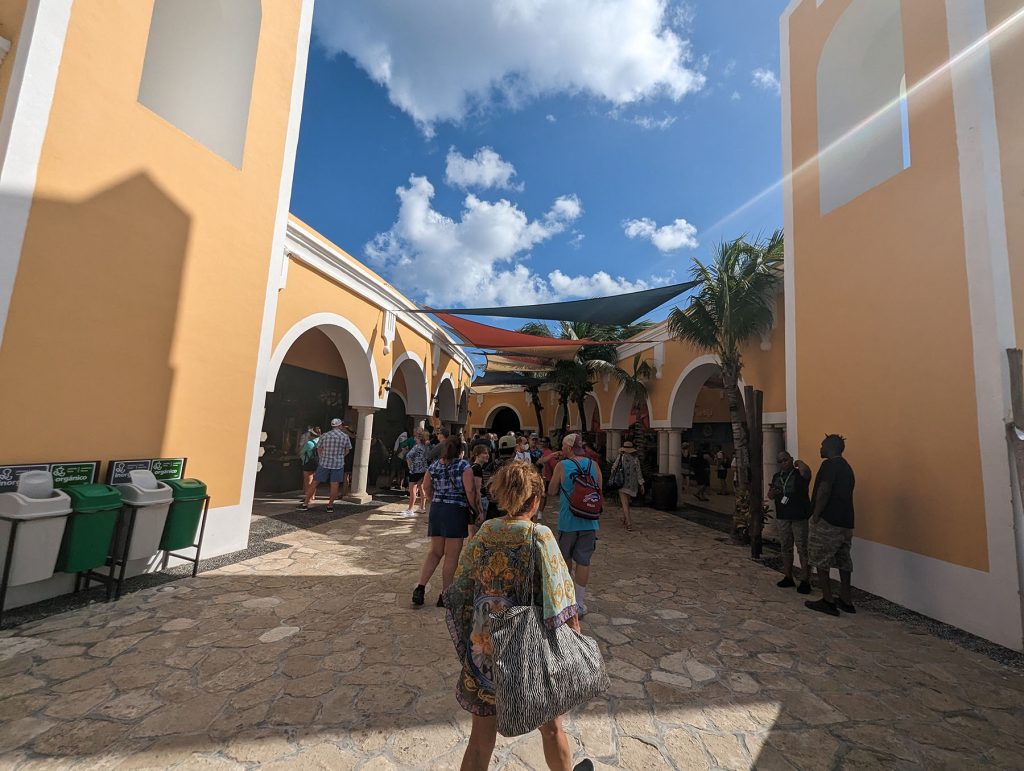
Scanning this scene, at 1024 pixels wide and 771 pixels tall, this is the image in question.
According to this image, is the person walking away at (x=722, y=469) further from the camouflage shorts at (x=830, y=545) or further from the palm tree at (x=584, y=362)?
the camouflage shorts at (x=830, y=545)

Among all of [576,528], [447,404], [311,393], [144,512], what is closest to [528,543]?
[576,528]

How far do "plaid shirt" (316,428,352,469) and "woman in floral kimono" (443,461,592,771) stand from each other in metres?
6.75

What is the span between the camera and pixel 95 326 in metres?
4.05

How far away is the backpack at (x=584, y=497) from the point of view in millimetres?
3744

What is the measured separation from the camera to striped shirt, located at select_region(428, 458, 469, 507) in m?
3.97

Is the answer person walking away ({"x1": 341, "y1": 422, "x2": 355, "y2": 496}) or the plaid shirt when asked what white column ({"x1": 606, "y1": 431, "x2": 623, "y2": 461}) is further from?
the plaid shirt

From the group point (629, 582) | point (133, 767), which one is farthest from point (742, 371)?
point (133, 767)

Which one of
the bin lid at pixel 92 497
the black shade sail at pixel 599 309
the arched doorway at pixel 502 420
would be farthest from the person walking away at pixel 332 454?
the arched doorway at pixel 502 420

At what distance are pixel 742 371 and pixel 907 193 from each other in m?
4.47

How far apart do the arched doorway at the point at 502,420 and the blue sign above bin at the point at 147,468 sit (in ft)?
79.1

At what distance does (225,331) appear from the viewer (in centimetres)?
536

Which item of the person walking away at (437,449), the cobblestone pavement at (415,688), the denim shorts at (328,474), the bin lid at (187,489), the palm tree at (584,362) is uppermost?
the palm tree at (584,362)

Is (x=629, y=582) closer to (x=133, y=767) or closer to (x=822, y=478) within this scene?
(x=822, y=478)

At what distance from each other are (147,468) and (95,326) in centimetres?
145
